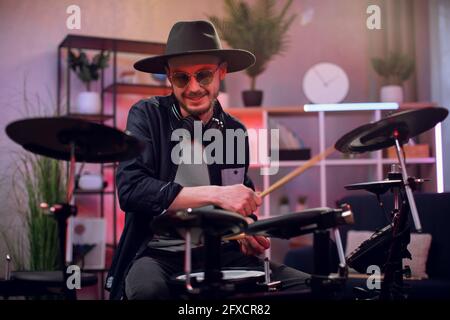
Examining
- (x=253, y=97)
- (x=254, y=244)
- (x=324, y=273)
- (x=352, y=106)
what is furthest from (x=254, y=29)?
(x=324, y=273)

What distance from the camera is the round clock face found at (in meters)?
4.21

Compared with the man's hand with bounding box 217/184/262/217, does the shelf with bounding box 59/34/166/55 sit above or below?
above

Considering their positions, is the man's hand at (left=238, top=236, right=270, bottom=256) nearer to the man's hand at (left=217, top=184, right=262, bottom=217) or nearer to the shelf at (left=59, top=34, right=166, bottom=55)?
the man's hand at (left=217, top=184, right=262, bottom=217)

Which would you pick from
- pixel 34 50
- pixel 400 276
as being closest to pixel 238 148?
pixel 400 276

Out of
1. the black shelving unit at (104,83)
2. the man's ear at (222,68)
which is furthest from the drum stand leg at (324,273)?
the black shelving unit at (104,83)

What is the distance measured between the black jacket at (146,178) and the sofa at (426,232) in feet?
3.46

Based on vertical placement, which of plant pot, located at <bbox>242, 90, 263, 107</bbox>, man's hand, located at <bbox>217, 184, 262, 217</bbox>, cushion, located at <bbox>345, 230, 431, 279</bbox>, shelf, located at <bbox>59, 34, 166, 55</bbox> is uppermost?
shelf, located at <bbox>59, 34, 166, 55</bbox>

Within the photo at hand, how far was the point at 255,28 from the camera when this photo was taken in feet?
13.5

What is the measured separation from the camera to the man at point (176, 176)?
1977mm

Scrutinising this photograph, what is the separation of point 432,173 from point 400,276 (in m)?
2.13

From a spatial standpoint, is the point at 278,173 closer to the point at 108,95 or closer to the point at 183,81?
the point at 108,95

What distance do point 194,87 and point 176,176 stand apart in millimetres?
314

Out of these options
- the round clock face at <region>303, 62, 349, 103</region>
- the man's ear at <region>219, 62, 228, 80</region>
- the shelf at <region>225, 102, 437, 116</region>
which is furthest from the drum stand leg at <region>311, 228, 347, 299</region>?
the round clock face at <region>303, 62, 349, 103</region>

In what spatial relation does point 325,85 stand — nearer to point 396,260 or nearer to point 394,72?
point 394,72
